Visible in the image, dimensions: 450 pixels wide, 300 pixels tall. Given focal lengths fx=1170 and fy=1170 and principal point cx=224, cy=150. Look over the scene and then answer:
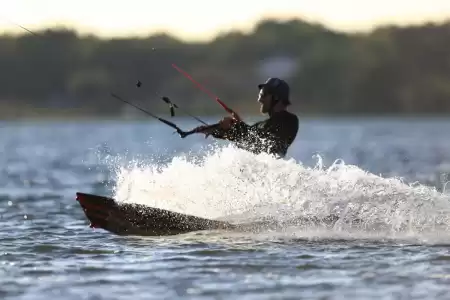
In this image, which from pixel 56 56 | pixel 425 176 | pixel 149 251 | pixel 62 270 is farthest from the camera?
pixel 56 56

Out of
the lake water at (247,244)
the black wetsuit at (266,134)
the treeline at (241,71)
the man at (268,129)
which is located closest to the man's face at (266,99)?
the man at (268,129)

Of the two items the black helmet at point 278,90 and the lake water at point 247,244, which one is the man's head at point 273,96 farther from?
the lake water at point 247,244

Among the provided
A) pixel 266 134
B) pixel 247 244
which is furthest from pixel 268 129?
pixel 247 244

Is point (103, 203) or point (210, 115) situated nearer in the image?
point (103, 203)

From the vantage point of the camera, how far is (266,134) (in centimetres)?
1691

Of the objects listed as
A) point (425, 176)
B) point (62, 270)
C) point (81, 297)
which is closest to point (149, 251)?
point (62, 270)

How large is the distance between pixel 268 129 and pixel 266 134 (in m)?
0.08

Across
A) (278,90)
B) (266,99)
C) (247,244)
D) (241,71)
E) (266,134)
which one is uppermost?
(241,71)

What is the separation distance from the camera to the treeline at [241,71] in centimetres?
15100

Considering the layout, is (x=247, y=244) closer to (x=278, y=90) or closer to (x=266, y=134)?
(x=266, y=134)

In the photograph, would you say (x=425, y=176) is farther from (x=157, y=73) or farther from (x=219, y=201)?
(x=157, y=73)

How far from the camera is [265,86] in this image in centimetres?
1723

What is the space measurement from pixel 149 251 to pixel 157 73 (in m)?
146

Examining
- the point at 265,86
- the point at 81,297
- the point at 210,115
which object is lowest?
the point at 81,297
